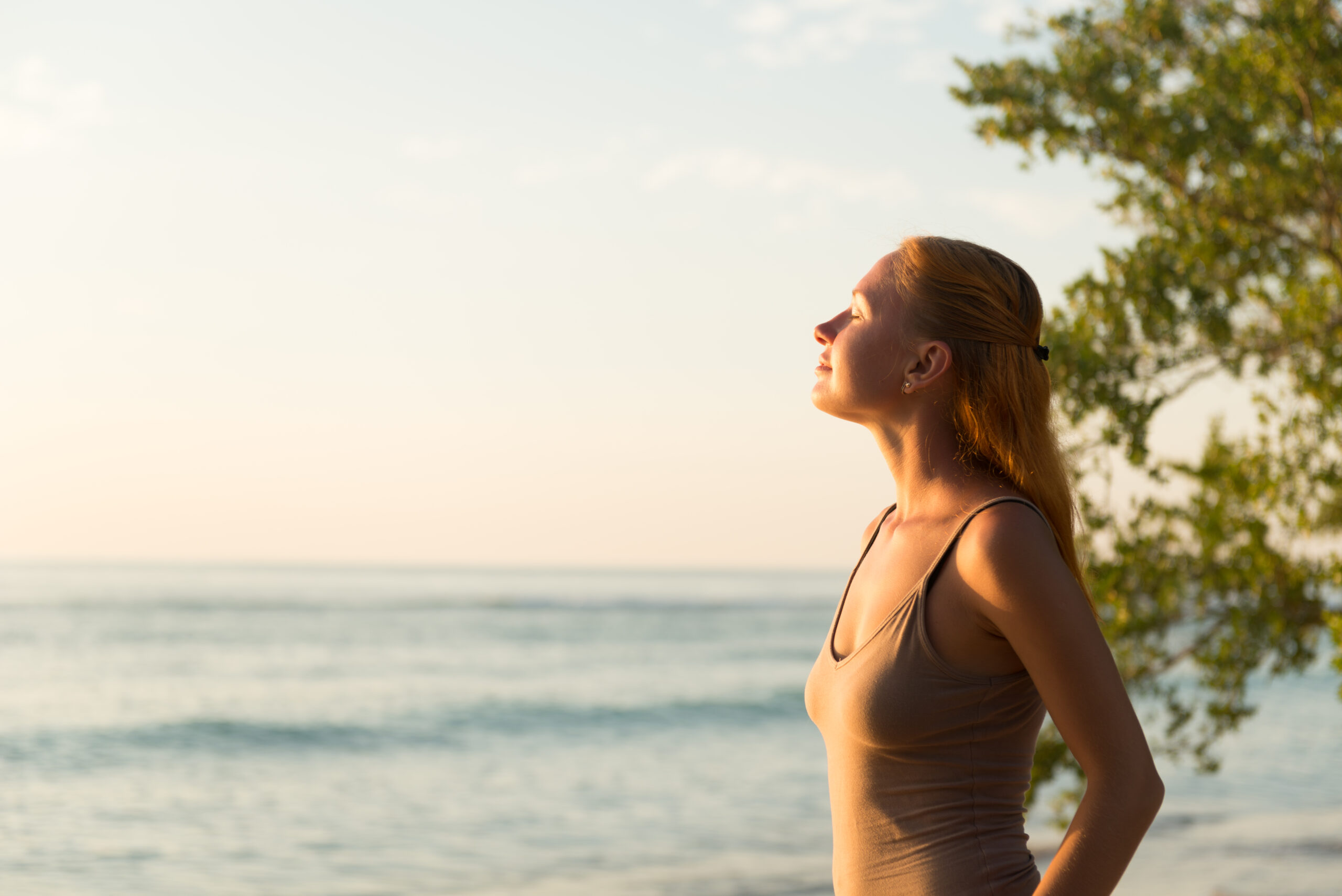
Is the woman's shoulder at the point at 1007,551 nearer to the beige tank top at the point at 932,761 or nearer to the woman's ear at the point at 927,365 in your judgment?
the beige tank top at the point at 932,761

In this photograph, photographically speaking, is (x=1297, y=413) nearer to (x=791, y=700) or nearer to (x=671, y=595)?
(x=791, y=700)

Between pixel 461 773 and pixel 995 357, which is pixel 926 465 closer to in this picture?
pixel 995 357

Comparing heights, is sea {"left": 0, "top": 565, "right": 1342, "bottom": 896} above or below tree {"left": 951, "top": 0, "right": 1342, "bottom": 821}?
below

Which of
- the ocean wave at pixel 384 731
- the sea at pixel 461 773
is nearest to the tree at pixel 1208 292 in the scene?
the sea at pixel 461 773

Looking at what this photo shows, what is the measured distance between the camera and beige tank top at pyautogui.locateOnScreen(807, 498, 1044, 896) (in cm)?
163

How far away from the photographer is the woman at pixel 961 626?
1542 millimetres

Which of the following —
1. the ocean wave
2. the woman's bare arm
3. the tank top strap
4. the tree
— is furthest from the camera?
the ocean wave

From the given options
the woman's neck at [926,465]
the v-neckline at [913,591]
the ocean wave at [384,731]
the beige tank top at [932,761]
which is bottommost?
the ocean wave at [384,731]

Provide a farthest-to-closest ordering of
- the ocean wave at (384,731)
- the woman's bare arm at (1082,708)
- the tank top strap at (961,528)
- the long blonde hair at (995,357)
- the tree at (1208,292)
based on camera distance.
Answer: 1. the ocean wave at (384,731)
2. the tree at (1208,292)
3. the long blonde hair at (995,357)
4. the tank top strap at (961,528)
5. the woman's bare arm at (1082,708)

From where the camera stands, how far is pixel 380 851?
1194 cm

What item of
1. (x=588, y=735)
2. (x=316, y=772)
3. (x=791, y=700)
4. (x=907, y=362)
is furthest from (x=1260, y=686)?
(x=907, y=362)

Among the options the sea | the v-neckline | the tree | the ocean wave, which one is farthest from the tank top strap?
the ocean wave

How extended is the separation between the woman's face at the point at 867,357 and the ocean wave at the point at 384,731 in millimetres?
18030

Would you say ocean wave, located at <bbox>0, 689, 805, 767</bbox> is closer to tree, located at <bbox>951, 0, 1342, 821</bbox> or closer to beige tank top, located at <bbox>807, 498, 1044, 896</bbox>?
tree, located at <bbox>951, 0, 1342, 821</bbox>
